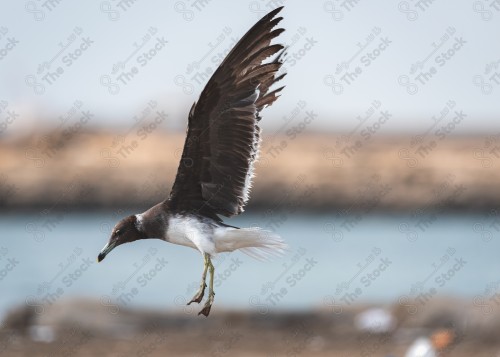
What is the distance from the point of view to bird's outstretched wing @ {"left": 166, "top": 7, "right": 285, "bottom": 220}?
9.48 meters

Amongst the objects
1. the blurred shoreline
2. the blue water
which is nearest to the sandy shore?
the blue water

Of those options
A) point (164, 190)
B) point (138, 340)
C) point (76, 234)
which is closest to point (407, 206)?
point (164, 190)

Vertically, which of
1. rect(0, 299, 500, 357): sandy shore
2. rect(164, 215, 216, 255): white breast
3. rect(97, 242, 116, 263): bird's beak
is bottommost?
rect(0, 299, 500, 357): sandy shore

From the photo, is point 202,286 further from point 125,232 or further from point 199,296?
point 125,232

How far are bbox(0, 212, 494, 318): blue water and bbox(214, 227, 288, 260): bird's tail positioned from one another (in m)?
10.5

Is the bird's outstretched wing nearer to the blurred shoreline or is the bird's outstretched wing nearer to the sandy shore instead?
the sandy shore

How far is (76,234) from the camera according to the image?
51000 mm

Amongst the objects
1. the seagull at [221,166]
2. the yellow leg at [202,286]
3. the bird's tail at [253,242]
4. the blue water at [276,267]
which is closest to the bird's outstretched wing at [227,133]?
the seagull at [221,166]

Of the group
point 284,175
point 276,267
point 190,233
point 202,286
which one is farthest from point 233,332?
point 284,175

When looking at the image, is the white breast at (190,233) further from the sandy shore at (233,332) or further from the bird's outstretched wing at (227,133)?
the sandy shore at (233,332)

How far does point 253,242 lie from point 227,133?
884 millimetres

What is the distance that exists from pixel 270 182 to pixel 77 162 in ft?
34.6

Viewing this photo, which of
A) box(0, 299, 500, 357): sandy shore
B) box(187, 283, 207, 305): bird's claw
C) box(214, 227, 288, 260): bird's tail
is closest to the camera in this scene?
box(187, 283, 207, 305): bird's claw

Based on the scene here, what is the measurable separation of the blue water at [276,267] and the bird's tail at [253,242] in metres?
10.5
